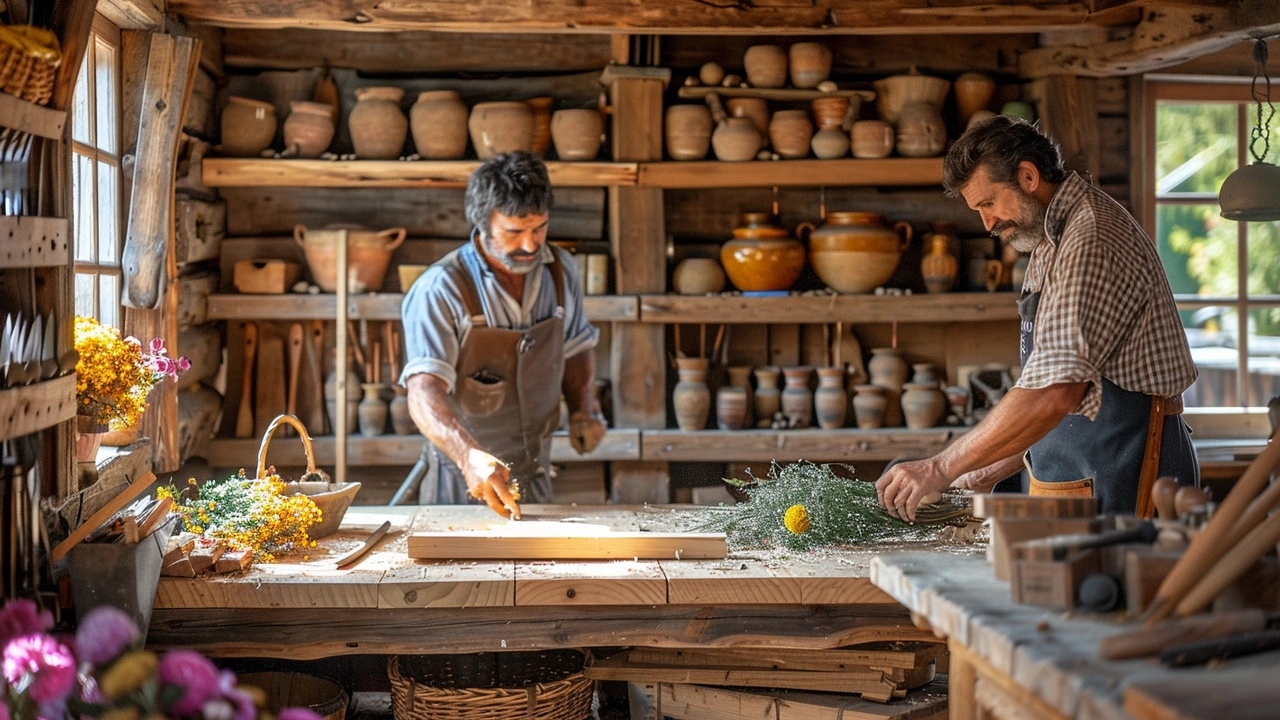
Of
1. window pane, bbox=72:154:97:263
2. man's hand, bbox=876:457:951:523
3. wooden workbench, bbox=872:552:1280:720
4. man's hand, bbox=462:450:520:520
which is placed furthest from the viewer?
window pane, bbox=72:154:97:263

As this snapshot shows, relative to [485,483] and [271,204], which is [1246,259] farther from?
[271,204]

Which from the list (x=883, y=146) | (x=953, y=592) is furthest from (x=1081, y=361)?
(x=883, y=146)

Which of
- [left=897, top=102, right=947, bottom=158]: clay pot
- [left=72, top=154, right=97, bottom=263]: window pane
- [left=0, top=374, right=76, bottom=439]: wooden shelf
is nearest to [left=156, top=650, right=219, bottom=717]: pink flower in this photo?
[left=0, top=374, right=76, bottom=439]: wooden shelf

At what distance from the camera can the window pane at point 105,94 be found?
4086 mm

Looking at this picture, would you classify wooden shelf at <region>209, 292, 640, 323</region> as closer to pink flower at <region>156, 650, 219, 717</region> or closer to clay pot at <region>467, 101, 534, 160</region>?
clay pot at <region>467, 101, 534, 160</region>

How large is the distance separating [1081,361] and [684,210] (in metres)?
3.20

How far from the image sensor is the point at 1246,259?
5836mm

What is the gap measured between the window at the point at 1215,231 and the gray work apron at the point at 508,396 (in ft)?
10.0

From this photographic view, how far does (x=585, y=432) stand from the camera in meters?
4.44

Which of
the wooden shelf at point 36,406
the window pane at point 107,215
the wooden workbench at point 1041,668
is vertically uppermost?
the window pane at point 107,215

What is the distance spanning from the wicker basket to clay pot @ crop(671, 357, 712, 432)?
3.24 metres

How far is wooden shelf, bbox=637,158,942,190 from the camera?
17.5 ft

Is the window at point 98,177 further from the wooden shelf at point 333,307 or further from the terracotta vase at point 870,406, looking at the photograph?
the terracotta vase at point 870,406

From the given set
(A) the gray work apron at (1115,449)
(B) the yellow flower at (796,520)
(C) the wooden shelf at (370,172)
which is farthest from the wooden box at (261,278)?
(A) the gray work apron at (1115,449)
